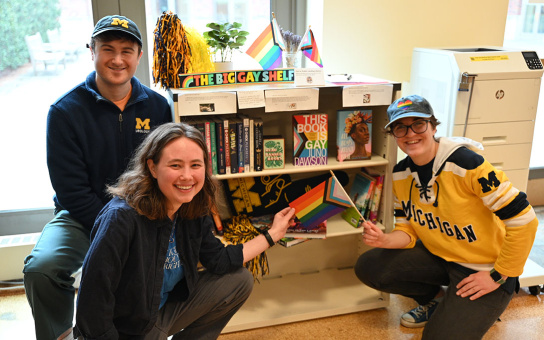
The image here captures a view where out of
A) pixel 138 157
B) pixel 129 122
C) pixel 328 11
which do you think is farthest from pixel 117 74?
pixel 328 11

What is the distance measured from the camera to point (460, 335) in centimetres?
188

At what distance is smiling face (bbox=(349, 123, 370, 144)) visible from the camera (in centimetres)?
215

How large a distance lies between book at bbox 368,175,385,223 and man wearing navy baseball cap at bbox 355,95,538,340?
0.44ft

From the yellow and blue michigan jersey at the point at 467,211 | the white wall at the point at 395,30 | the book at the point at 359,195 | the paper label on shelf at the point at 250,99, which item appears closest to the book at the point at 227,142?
the paper label on shelf at the point at 250,99

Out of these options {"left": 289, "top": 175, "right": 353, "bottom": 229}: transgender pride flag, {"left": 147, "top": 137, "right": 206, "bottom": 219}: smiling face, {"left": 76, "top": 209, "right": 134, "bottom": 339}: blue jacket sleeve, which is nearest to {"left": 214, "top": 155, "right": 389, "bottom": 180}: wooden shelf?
{"left": 289, "top": 175, "right": 353, "bottom": 229}: transgender pride flag

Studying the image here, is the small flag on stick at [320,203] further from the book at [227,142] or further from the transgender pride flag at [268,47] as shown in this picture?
the transgender pride flag at [268,47]

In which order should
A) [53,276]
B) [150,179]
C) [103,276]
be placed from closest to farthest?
[103,276], [150,179], [53,276]

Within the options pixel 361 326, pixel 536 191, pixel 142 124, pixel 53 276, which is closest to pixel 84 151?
pixel 142 124

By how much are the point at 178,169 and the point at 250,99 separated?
0.54m

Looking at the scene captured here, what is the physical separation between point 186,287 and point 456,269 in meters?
1.06

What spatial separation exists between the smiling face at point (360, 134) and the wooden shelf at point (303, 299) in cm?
76

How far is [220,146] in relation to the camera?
2014 millimetres

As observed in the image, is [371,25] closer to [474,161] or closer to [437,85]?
[437,85]

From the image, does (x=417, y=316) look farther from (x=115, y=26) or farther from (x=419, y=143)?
(x=115, y=26)
